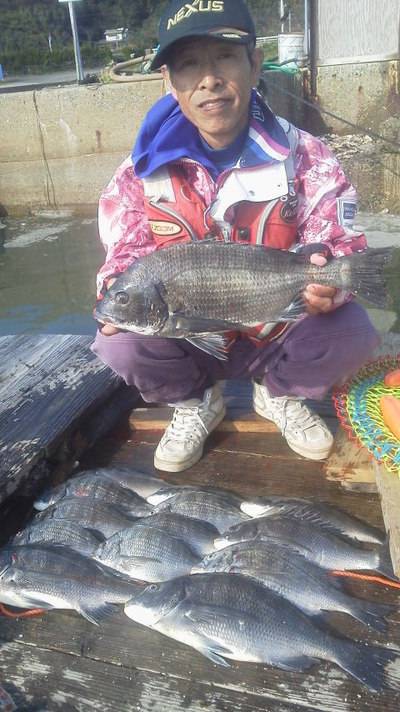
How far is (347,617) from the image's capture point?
2.08 metres

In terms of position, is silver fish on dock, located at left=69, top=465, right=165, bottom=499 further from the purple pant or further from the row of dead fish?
the purple pant

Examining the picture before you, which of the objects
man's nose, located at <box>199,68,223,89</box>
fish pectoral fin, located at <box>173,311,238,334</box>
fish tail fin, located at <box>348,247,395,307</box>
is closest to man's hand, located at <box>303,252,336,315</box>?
fish tail fin, located at <box>348,247,395,307</box>

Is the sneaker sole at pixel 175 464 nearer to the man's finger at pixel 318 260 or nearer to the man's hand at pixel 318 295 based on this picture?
the man's hand at pixel 318 295

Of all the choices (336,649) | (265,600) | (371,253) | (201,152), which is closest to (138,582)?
(265,600)

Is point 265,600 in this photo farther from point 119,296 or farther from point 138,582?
point 119,296

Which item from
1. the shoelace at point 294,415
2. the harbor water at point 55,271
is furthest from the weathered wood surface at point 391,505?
the harbor water at point 55,271

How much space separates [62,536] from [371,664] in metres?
1.25

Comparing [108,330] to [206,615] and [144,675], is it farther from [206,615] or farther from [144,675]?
[144,675]

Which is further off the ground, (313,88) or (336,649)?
(313,88)

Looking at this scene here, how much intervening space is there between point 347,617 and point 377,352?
1.79m

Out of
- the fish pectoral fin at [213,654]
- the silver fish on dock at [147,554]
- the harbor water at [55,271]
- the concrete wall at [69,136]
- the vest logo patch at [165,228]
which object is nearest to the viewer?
the fish pectoral fin at [213,654]

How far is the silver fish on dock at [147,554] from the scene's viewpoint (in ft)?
7.54

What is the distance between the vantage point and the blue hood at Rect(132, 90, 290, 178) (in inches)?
110

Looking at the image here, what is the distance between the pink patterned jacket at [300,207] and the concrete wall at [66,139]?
9.06 meters
